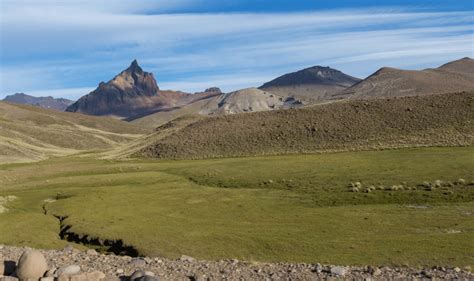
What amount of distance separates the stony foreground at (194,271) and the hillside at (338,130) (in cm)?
7856

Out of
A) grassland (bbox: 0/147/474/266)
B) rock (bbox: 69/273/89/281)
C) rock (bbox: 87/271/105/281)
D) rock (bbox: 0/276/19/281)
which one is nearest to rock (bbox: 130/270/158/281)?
rock (bbox: 87/271/105/281)

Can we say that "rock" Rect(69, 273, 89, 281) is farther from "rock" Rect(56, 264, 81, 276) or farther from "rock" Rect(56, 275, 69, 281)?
"rock" Rect(56, 264, 81, 276)

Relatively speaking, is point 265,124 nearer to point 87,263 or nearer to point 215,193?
point 215,193

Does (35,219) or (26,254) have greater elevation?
(26,254)

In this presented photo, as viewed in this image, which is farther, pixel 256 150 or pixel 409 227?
pixel 256 150

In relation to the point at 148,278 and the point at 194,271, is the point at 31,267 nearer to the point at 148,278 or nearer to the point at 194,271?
the point at 148,278

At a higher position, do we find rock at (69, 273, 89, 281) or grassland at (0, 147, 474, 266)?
rock at (69, 273, 89, 281)

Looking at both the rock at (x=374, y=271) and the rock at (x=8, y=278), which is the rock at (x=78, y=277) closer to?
the rock at (x=8, y=278)

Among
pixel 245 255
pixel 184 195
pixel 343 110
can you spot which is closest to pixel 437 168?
pixel 184 195

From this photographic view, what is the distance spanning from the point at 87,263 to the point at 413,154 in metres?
71.1

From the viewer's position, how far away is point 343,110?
468ft

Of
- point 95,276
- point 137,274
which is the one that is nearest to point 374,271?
point 137,274

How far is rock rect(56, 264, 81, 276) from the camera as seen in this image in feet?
93.9

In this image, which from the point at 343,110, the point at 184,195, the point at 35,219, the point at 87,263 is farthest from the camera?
the point at 343,110
